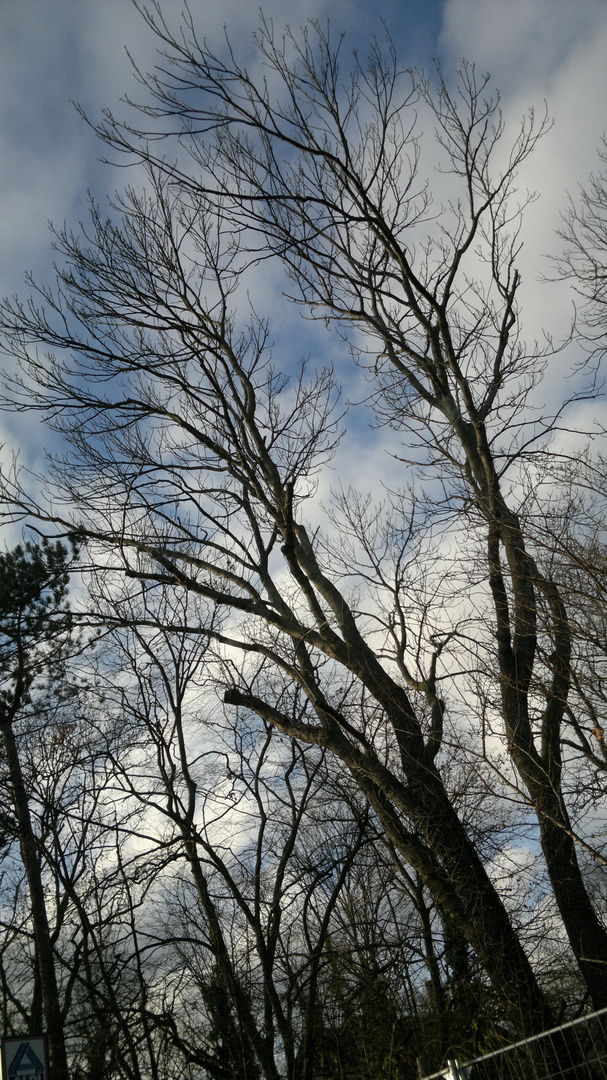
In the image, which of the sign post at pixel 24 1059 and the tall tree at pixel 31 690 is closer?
the sign post at pixel 24 1059

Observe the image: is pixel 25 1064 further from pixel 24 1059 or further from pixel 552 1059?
pixel 552 1059

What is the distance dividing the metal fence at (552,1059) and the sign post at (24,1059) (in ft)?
10.7

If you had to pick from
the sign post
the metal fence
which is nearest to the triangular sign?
the sign post

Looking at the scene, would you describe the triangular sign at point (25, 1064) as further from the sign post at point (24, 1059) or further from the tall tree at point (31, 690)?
the tall tree at point (31, 690)

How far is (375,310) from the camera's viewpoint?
9.80 metres

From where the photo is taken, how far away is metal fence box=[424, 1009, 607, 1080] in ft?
20.0

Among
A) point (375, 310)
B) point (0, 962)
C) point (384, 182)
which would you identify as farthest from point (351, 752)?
point (0, 962)

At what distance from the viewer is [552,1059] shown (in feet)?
22.0

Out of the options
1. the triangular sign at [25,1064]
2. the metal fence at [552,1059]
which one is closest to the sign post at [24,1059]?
the triangular sign at [25,1064]

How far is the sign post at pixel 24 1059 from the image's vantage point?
605cm

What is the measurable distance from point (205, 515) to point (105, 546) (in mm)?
1466

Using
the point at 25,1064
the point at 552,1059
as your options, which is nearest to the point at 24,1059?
the point at 25,1064

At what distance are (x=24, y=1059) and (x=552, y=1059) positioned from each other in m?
4.52

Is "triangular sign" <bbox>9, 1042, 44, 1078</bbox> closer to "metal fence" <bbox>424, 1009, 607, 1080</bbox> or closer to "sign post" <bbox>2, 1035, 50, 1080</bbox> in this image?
"sign post" <bbox>2, 1035, 50, 1080</bbox>
